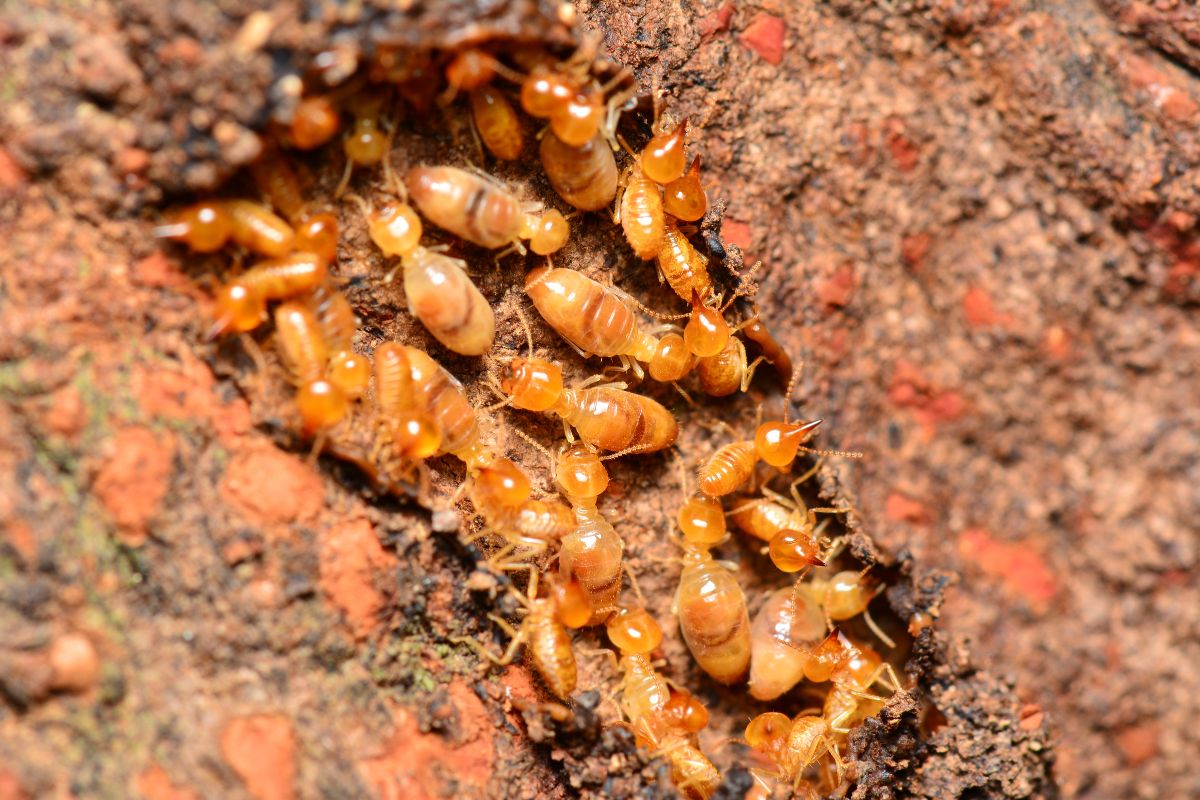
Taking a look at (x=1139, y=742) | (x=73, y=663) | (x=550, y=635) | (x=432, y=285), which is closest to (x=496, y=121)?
(x=432, y=285)

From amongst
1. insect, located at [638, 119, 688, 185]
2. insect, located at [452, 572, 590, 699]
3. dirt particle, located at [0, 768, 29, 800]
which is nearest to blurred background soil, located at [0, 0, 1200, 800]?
dirt particle, located at [0, 768, 29, 800]

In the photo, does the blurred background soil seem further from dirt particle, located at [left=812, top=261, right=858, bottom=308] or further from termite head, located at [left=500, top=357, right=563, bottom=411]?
termite head, located at [left=500, top=357, right=563, bottom=411]

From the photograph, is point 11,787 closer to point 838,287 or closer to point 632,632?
point 632,632

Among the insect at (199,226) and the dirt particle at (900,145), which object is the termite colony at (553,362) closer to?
the insect at (199,226)

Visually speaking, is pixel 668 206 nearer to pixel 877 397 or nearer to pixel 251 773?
pixel 877 397

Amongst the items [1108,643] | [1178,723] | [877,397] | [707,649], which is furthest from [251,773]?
[1178,723]

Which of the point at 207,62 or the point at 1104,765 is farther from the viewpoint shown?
the point at 1104,765

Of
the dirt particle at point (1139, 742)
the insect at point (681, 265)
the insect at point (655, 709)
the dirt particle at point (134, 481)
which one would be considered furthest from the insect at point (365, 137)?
the dirt particle at point (1139, 742)
